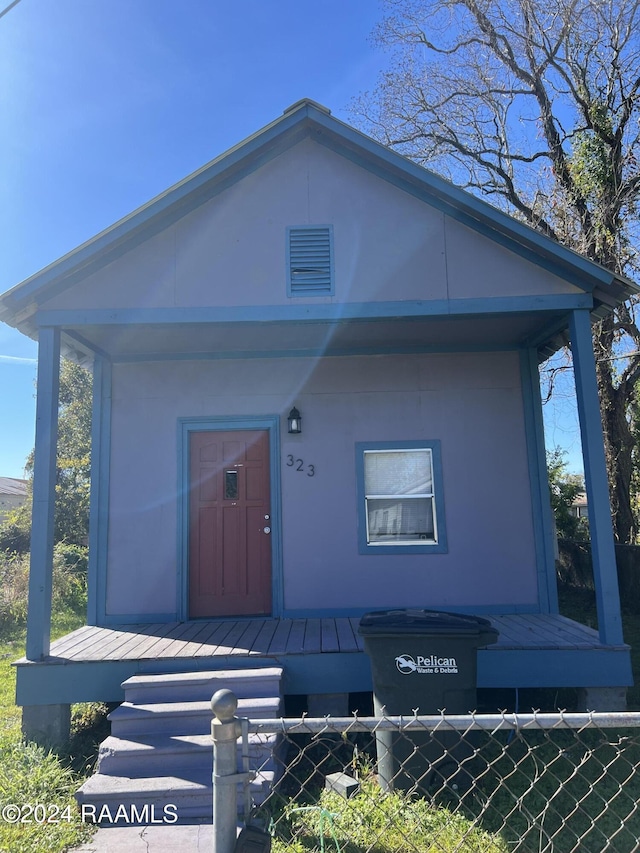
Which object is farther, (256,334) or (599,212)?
(599,212)

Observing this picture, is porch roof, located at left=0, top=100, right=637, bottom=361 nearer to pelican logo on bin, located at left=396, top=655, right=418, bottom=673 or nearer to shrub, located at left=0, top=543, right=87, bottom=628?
pelican logo on bin, located at left=396, top=655, right=418, bottom=673

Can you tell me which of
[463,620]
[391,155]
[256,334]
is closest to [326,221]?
[391,155]

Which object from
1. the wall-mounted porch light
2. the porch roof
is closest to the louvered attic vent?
the porch roof

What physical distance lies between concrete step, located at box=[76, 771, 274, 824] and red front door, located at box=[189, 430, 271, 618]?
271cm

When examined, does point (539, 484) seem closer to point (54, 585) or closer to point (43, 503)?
point (43, 503)

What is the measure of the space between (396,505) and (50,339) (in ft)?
13.0

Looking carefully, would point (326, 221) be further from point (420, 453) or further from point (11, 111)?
point (11, 111)

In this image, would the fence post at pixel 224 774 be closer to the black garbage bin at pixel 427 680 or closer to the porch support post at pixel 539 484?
the black garbage bin at pixel 427 680

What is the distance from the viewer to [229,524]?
6.39m

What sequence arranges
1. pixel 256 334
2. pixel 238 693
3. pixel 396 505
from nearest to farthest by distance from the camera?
pixel 238 693 → pixel 256 334 → pixel 396 505

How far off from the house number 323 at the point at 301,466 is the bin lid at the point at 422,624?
266 cm

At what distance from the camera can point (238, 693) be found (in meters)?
4.35

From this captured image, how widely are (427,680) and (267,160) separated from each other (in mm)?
4836

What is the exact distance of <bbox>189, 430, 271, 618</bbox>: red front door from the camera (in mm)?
6301
